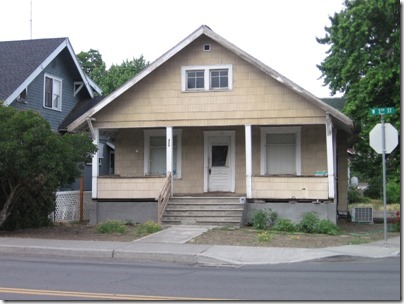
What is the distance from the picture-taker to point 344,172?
70.4 feet

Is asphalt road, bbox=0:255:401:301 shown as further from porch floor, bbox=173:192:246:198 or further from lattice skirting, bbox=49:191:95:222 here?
lattice skirting, bbox=49:191:95:222

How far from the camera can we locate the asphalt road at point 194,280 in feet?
25.1

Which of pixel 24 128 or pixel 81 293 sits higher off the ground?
pixel 24 128

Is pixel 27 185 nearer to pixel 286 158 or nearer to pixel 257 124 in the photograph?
pixel 257 124

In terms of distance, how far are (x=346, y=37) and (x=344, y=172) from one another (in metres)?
6.10

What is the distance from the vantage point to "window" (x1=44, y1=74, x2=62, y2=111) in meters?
24.3

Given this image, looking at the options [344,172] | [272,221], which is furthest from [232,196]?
[344,172]

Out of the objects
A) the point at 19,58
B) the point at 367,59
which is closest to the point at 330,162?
the point at 367,59

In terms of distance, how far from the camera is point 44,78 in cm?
2383

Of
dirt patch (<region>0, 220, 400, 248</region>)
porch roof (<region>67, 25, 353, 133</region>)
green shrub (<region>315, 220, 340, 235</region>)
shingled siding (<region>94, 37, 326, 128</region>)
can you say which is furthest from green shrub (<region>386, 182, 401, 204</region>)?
green shrub (<region>315, 220, 340, 235</region>)

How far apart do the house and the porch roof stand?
0.03 metres

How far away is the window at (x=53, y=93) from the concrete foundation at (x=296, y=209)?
11603mm

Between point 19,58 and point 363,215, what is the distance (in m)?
16.3

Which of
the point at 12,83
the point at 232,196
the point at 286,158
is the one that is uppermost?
the point at 12,83
